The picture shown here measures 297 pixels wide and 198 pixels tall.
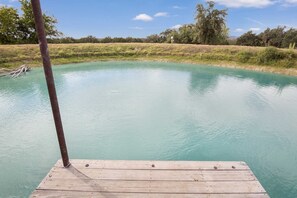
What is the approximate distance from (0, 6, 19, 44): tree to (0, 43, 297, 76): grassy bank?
42.0ft

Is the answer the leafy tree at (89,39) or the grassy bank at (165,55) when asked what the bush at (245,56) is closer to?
the grassy bank at (165,55)

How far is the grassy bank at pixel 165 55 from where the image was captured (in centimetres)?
2042

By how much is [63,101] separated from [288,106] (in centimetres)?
1136

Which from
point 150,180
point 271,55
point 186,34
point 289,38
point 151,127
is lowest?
point 151,127

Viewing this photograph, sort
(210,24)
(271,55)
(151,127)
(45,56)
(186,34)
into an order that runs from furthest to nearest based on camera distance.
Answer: (186,34)
(210,24)
(271,55)
(151,127)
(45,56)

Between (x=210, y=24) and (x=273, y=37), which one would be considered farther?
(x=273, y=37)

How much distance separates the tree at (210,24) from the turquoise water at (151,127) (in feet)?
68.7

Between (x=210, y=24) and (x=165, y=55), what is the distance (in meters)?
11.2

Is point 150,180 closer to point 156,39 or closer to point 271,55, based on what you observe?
point 271,55

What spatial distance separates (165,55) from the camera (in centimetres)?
2606

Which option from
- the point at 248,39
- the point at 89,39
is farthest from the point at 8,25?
the point at 248,39

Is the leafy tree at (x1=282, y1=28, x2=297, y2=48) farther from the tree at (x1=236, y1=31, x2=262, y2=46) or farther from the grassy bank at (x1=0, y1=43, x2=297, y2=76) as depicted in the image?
the grassy bank at (x1=0, y1=43, x2=297, y2=76)

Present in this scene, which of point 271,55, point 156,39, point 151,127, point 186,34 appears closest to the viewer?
point 151,127

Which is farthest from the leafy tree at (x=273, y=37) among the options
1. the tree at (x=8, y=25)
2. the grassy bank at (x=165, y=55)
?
the tree at (x=8, y=25)
